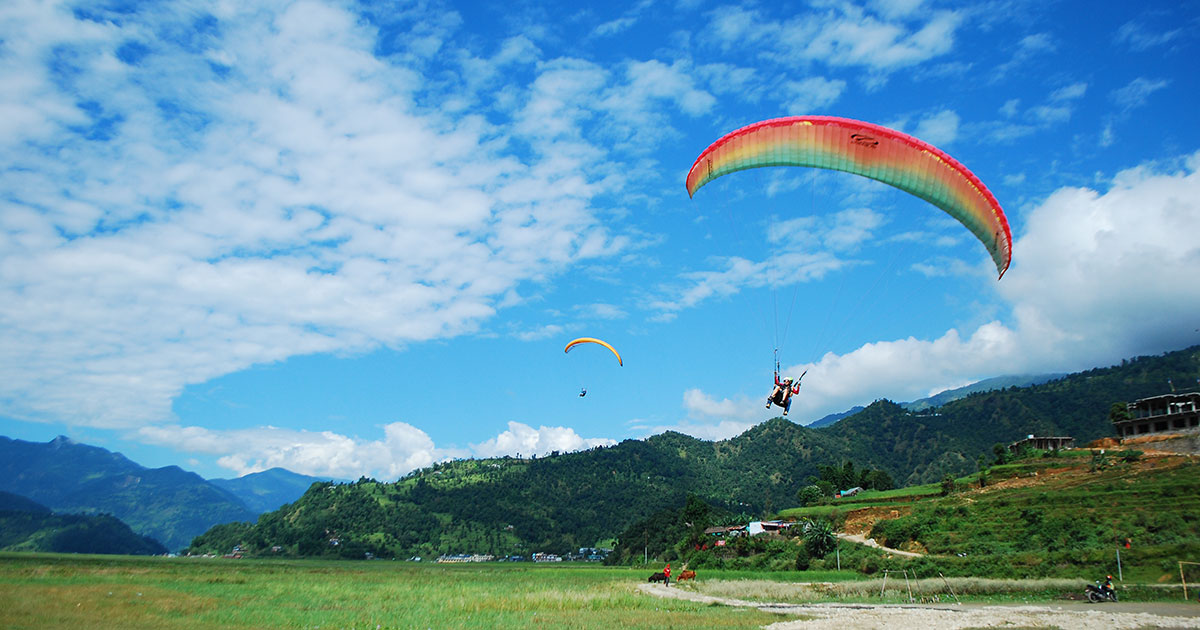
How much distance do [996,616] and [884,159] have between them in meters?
14.9

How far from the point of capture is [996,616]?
21.0m

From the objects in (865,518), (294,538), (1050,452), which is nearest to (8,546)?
(294,538)

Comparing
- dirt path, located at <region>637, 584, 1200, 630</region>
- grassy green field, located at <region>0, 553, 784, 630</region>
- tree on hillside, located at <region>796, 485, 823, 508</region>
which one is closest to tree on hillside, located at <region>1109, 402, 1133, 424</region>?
tree on hillside, located at <region>796, 485, 823, 508</region>

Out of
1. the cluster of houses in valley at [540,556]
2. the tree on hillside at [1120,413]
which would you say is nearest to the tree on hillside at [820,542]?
the tree on hillside at [1120,413]

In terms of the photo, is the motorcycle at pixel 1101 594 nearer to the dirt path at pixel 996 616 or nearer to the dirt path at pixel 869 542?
the dirt path at pixel 996 616

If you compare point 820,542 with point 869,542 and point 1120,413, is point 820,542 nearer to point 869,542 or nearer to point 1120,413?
point 869,542

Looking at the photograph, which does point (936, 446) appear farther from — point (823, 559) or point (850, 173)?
point (850, 173)

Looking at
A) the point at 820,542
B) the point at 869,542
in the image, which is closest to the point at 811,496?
the point at 869,542

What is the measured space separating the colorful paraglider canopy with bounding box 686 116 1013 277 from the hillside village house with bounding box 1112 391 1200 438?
6496 cm

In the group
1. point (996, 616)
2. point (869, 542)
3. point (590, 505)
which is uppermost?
point (996, 616)

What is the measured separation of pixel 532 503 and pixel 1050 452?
489 feet

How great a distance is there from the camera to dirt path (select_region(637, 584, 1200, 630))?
18531 millimetres

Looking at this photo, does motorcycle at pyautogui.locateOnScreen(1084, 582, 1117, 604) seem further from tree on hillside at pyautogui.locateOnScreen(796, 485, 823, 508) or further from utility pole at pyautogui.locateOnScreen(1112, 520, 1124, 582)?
tree on hillside at pyautogui.locateOnScreen(796, 485, 823, 508)

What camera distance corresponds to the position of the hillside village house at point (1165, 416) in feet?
220
